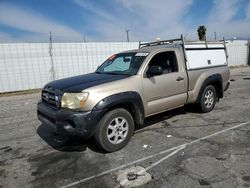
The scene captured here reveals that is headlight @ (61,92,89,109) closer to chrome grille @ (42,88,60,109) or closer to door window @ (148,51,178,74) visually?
chrome grille @ (42,88,60,109)

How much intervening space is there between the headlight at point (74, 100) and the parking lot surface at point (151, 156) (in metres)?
0.93

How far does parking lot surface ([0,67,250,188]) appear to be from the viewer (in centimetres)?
348

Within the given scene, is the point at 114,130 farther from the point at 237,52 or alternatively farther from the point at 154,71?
the point at 237,52

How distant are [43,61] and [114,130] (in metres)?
11.3

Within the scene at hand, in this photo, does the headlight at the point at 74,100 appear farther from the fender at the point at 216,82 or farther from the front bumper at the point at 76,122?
the fender at the point at 216,82

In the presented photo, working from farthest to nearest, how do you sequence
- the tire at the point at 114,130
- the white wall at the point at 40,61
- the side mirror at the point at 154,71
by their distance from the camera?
1. the white wall at the point at 40,61
2. the side mirror at the point at 154,71
3. the tire at the point at 114,130

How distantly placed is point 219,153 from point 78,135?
92.1 inches

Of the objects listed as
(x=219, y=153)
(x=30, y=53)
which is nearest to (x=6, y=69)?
(x=30, y=53)

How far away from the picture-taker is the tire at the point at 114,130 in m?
4.25

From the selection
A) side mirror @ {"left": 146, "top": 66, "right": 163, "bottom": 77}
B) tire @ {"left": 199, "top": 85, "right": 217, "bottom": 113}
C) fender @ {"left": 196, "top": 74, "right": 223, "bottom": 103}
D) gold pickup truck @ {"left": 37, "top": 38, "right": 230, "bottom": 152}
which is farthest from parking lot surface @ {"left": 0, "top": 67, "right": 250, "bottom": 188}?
side mirror @ {"left": 146, "top": 66, "right": 163, "bottom": 77}

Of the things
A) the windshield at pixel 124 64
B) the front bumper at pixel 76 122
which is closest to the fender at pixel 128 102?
the front bumper at pixel 76 122

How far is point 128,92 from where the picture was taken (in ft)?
14.8

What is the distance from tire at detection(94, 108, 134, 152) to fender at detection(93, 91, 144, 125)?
0.17 m

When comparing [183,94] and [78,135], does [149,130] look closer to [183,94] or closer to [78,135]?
[183,94]
